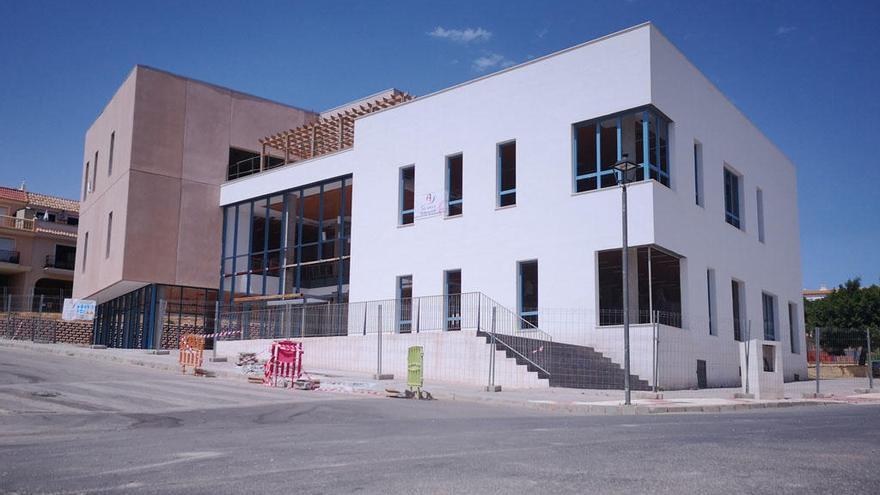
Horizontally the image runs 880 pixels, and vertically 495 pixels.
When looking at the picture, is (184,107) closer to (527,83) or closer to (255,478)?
(527,83)

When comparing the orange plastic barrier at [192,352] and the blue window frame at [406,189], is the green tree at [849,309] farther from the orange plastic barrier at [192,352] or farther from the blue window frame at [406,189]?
the orange plastic barrier at [192,352]

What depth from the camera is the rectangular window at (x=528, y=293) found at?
27.0m

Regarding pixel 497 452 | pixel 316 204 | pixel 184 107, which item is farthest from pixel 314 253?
pixel 497 452

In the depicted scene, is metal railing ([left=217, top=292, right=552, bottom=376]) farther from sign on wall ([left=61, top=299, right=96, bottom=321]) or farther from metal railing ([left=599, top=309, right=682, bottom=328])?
sign on wall ([left=61, top=299, right=96, bottom=321])

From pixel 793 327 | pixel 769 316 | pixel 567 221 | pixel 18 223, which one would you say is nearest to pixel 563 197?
pixel 567 221

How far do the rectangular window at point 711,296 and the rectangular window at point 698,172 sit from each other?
2.62 metres

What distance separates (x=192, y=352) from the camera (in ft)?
82.4

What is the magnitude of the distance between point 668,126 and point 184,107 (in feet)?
81.4

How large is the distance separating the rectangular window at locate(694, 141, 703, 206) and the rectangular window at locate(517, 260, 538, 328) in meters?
6.51

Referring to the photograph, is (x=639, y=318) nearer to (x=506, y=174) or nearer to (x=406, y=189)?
(x=506, y=174)

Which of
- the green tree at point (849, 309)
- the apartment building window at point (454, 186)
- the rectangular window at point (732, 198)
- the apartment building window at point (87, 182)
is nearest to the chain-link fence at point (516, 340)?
the apartment building window at point (454, 186)

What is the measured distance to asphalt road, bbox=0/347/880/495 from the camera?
7.01 metres

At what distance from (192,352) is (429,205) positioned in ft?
34.7

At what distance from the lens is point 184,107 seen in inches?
1576
